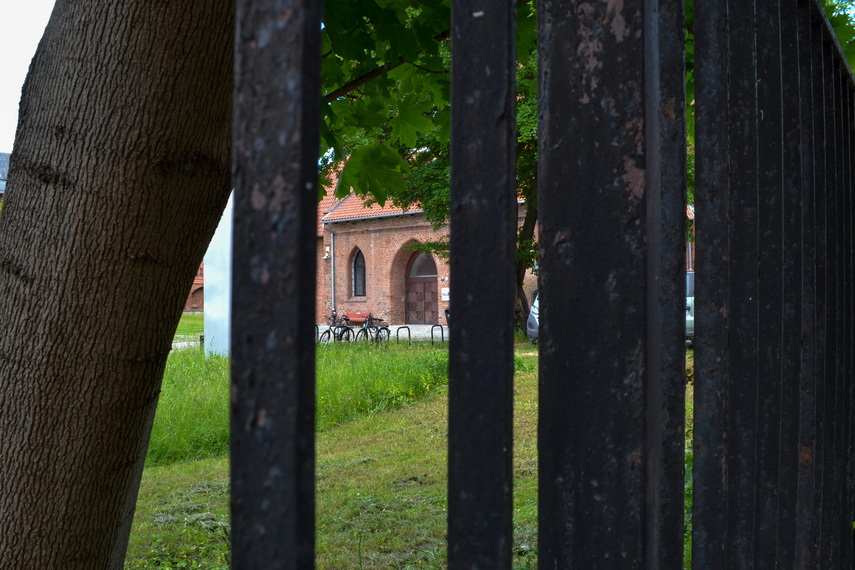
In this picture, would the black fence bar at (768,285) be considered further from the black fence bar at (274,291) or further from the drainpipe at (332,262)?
the drainpipe at (332,262)

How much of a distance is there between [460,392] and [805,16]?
1146 millimetres

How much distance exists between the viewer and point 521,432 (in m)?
7.16

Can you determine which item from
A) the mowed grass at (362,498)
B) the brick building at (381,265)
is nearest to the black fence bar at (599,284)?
the mowed grass at (362,498)

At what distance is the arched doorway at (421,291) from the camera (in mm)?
29469

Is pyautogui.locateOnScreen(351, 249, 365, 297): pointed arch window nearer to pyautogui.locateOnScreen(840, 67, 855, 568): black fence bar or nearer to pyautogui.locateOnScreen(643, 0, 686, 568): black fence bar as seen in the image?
pyautogui.locateOnScreen(840, 67, 855, 568): black fence bar

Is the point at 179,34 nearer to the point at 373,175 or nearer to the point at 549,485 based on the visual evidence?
the point at 549,485

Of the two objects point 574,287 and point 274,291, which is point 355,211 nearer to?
point 574,287

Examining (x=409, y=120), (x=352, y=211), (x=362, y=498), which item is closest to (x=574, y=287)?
(x=409, y=120)

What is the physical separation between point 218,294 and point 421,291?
17.3 meters

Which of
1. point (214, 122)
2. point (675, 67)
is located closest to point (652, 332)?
point (675, 67)

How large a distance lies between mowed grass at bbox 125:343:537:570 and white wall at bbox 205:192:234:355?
436 cm

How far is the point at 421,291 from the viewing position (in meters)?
29.8

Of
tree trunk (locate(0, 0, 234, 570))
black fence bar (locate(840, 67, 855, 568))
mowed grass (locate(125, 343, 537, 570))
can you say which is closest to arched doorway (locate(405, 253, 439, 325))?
mowed grass (locate(125, 343, 537, 570))

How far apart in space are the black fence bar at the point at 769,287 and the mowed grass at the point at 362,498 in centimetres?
216
